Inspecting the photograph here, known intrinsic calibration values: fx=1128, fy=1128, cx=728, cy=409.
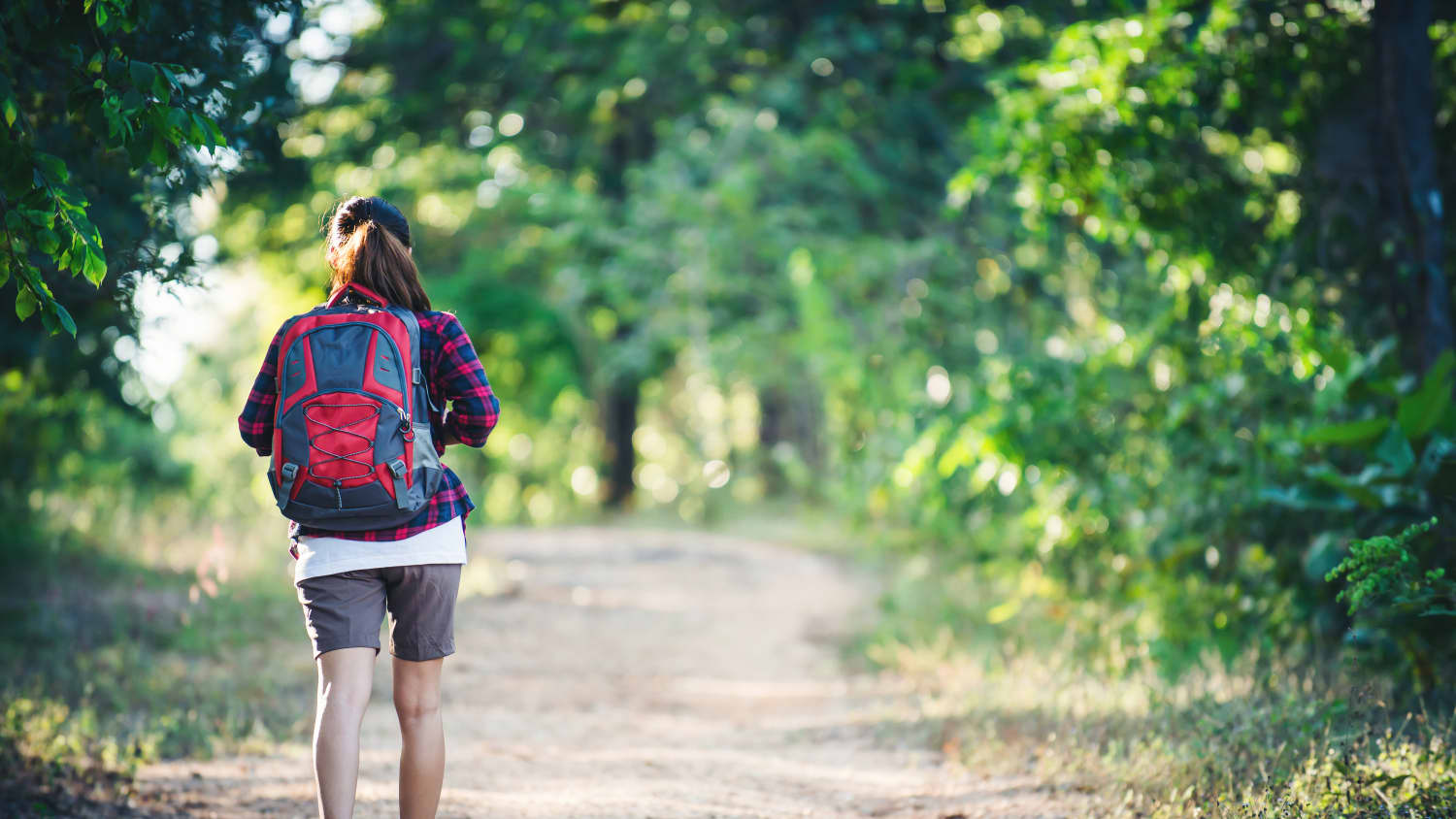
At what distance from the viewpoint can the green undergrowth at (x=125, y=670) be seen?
455cm

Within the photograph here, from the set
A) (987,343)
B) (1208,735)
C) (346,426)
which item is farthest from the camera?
(987,343)

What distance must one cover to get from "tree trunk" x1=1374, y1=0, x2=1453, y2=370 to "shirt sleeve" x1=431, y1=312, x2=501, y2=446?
450 cm

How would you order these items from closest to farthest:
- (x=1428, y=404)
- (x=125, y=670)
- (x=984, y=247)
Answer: (x=1428, y=404), (x=125, y=670), (x=984, y=247)

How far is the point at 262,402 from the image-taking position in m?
3.05

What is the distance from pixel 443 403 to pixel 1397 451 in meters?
3.99

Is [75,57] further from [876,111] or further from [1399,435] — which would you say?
[876,111]

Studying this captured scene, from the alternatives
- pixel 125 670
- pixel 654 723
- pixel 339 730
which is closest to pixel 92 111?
pixel 339 730

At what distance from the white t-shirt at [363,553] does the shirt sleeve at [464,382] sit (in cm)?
30

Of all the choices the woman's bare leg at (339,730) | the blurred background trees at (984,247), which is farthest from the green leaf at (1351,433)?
the woman's bare leg at (339,730)

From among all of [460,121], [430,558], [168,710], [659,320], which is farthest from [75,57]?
[659,320]

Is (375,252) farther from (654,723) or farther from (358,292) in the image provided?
(654,723)

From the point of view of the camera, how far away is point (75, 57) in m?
3.12

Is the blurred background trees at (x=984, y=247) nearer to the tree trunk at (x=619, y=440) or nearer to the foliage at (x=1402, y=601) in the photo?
the foliage at (x=1402, y=601)

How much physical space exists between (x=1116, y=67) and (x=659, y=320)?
9.95m
